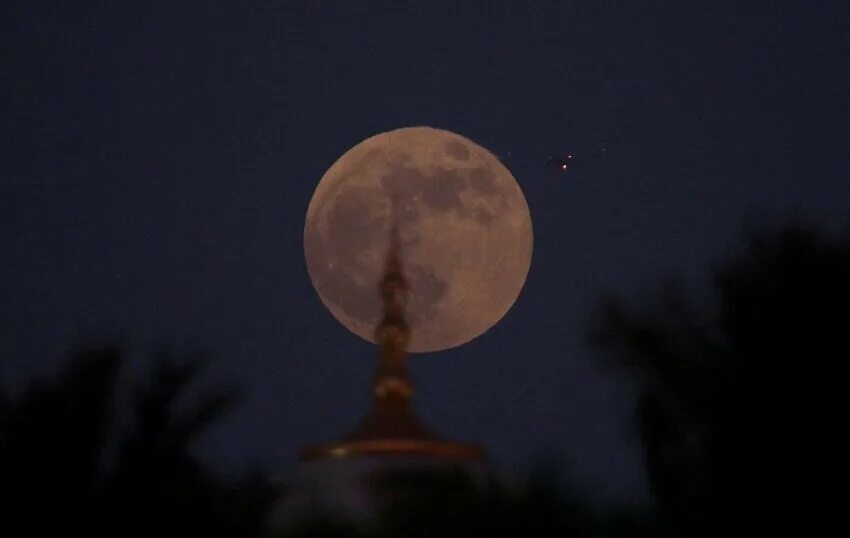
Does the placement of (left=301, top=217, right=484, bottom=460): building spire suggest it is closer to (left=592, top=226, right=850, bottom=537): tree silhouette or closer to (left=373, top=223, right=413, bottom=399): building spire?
(left=373, top=223, right=413, bottom=399): building spire

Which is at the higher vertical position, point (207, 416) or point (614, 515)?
point (207, 416)

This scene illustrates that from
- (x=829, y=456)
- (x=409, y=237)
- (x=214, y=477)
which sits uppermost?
(x=409, y=237)

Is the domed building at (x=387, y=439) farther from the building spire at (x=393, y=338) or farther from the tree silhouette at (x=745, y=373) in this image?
the tree silhouette at (x=745, y=373)

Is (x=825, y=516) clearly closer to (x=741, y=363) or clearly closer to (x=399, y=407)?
(x=741, y=363)

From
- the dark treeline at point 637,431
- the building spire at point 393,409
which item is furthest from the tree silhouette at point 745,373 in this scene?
the building spire at point 393,409

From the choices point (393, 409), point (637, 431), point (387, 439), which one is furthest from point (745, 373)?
point (393, 409)

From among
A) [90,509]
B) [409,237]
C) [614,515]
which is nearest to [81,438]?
[90,509]

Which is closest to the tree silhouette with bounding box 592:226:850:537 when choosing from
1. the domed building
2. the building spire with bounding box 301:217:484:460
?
the domed building

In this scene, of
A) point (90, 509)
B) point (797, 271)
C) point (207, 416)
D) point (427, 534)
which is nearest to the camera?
point (427, 534)
